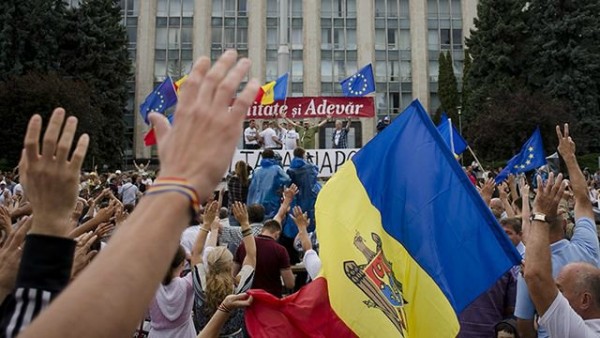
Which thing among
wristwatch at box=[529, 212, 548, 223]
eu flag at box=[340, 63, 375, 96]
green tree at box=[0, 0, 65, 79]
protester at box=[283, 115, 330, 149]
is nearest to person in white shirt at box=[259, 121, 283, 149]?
protester at box=[283, 115, 330, 149]

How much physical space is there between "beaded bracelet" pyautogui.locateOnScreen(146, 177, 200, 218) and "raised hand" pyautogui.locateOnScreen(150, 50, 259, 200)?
14 millimetres

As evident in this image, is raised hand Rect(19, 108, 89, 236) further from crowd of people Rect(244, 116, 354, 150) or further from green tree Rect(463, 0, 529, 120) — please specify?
green tree Rect(463, 0, 529, 120)

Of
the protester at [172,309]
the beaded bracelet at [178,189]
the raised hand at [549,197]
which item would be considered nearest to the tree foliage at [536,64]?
the raised hand at [549,197]

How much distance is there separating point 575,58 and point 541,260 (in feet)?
136

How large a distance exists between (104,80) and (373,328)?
45.5 metres

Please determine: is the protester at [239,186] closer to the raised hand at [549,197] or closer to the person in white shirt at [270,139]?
the person in white shirt at [270,139]

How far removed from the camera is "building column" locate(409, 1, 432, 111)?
2128 inches

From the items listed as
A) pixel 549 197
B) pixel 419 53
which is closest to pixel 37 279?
pixel 549 197

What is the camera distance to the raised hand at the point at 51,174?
154 centimetres

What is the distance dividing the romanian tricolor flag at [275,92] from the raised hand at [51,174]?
18.6 meters

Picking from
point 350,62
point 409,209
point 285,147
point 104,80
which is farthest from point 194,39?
point 409,209

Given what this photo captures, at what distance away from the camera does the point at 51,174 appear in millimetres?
1552

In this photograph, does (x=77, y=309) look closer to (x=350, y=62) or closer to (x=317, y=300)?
(x=317, y=300)

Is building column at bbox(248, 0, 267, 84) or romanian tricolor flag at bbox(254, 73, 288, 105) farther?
building column at bbox(248, 0, 267, 84)
